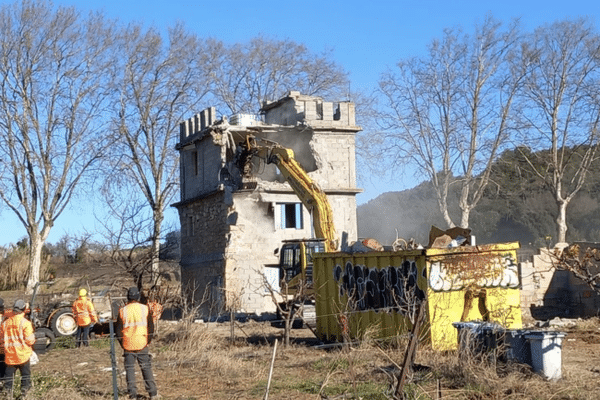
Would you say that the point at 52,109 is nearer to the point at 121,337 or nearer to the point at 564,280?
the point at 564,280

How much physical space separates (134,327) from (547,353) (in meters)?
5.60

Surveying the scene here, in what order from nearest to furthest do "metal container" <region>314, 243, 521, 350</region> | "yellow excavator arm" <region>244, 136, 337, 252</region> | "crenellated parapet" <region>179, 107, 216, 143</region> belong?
"metal container" <region>314, 243, 521, 350</region> → "yellow excavator arm" <region>244, 136, 337, 252</region> → "crenellated parapet" <region>179, 107, 216, 143</region>

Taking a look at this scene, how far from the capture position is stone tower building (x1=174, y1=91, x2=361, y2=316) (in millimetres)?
30672

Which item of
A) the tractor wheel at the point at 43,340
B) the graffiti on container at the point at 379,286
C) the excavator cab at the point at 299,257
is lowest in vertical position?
the tractor wheel at the point at 43,340

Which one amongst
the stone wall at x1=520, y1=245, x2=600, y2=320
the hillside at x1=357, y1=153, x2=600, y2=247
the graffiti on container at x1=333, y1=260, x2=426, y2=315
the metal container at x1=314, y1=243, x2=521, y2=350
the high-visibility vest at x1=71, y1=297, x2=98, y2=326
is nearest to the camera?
the metal container at x1=314, y1=243, x2=521, y2=350

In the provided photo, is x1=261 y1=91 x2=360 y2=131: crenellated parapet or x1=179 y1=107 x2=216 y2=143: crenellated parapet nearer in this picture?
x1=261 y1=91 x2=360 y2=131: crenellated parapet

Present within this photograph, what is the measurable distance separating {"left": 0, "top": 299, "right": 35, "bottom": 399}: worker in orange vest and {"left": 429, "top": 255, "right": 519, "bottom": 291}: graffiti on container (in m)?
6.61

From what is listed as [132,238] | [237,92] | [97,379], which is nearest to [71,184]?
[237,92]

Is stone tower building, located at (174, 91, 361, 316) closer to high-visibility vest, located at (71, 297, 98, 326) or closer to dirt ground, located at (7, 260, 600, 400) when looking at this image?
high-visibility vest, located at (71, 297, 98, 326)

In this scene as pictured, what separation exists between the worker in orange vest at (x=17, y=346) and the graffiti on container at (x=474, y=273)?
21.7 feet

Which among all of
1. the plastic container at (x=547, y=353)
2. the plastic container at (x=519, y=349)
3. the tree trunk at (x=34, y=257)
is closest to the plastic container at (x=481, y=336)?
the plastic container at (x=519, y=349)

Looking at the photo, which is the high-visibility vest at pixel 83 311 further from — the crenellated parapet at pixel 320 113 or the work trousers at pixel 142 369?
the crenellated parapet at pixel 320 113

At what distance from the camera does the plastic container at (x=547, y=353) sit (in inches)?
432

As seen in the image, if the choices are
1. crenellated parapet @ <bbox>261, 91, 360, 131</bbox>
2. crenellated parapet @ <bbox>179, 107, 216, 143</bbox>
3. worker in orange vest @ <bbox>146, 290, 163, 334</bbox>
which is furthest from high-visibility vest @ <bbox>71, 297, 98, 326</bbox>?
crenellated parapet @ <bbox>179, 107, 216, 143</bbox>
